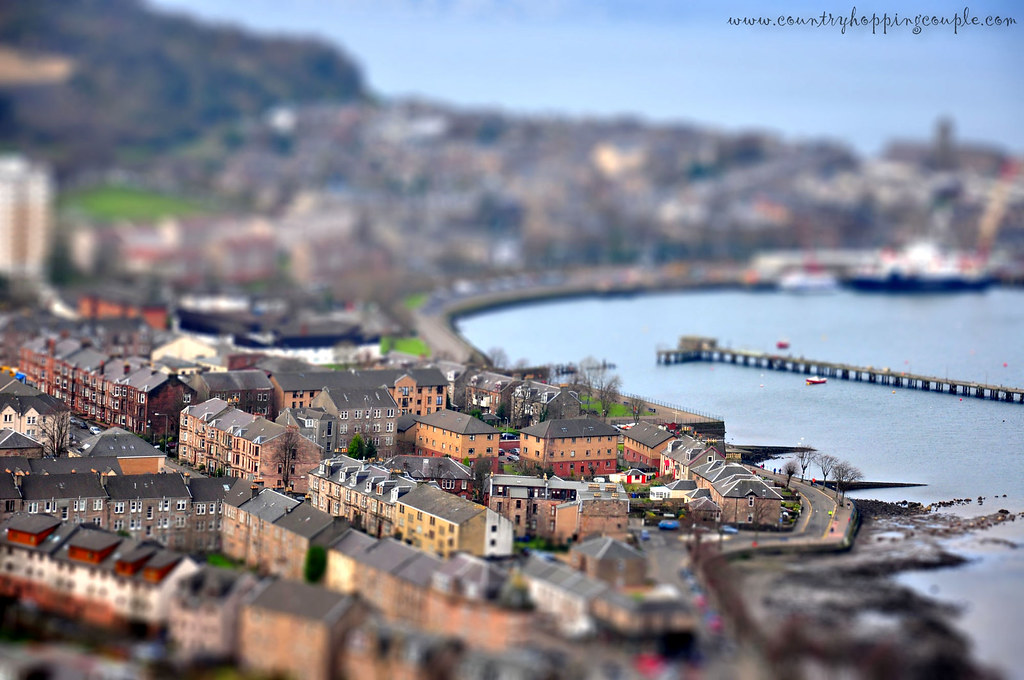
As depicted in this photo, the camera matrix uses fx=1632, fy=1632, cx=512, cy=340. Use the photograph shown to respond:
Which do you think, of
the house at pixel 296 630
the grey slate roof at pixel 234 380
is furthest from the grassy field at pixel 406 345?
the house at pixel 296 630

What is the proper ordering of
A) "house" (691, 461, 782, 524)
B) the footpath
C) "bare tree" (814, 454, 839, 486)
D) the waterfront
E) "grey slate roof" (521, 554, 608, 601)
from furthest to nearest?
the waterfront
"bare tree" (814, 454, 839, 486)
"house" (691, 461, 782, 524)
the footpath
"grey slate roof" (521, 554, 608, 601)

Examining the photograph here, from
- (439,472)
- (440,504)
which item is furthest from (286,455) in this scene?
(440,504)

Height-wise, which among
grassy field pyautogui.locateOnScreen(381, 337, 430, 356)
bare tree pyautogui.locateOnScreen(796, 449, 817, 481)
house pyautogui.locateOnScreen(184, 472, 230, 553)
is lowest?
grassy field pyautogui.locateOnScreen(381, 337, 430, 356)

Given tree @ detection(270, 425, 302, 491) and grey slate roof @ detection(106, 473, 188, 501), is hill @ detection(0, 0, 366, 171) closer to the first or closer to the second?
tree @ detection(270, 425, 302, 491)

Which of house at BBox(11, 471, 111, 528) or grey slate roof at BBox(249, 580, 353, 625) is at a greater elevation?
grey slate roof at BBox(249, 580, 353, 625)

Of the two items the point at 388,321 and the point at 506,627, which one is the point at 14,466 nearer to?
the point at 506,627

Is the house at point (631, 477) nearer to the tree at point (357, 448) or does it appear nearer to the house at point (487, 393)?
the tree at point (357, 448)

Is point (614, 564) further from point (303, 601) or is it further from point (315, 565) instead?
point (303, 601)

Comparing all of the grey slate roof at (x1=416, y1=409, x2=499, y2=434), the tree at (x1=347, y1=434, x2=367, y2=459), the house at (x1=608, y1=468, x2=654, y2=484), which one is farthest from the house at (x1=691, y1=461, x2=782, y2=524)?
the tree at (x1=347, y1=434, x2=367, y2=459)
